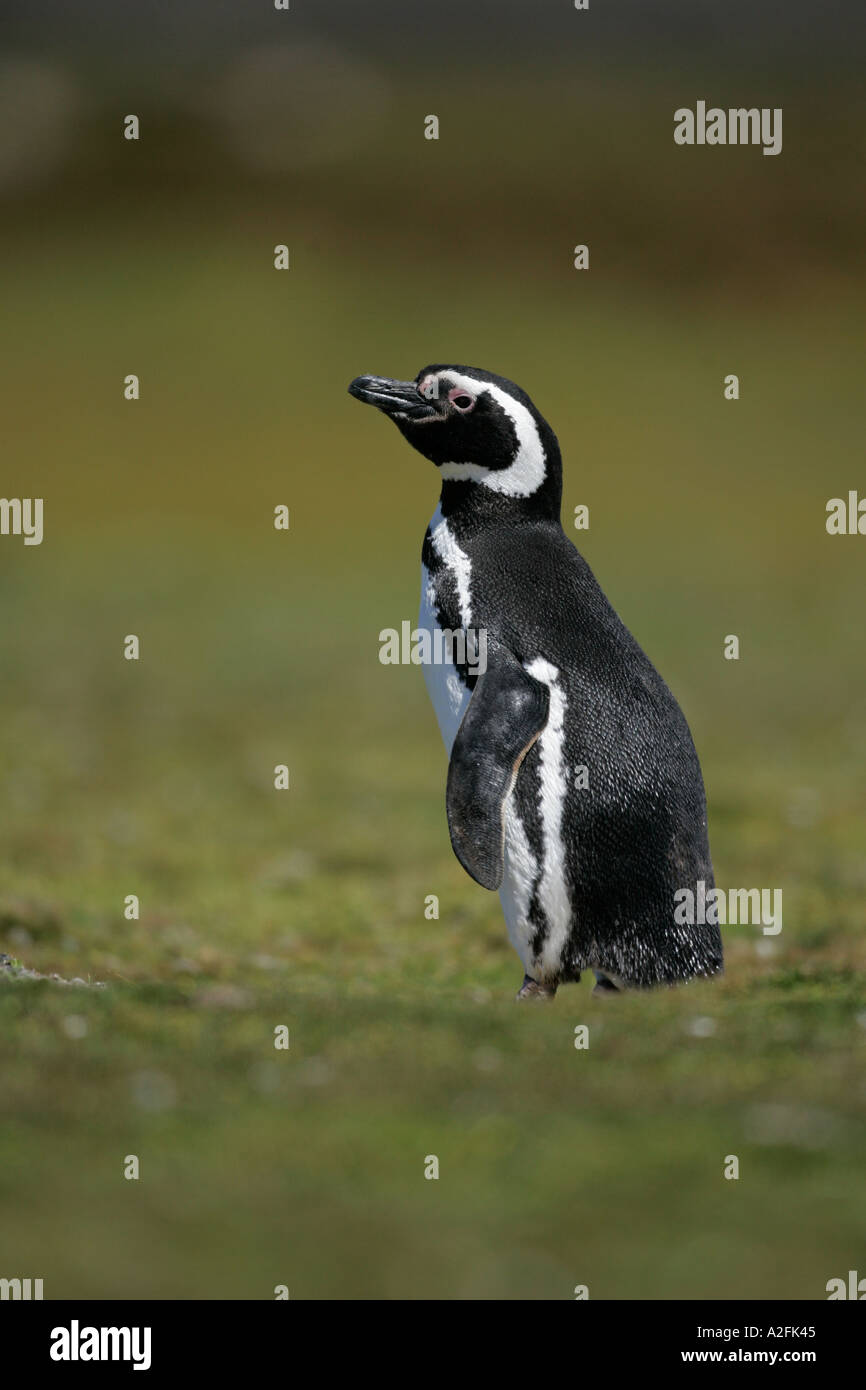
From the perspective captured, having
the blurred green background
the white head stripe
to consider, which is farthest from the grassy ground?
the white head stripe

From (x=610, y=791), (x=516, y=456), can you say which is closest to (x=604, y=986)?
(x=610, y=791)

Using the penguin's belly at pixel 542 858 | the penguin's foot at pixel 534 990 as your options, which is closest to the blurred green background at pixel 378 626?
the penguin's foot at pixel 534 990

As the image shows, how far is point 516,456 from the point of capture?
18.7 feet

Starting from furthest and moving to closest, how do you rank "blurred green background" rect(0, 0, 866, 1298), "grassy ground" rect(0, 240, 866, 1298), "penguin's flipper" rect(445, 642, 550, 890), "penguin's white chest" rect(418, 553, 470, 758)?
"penguin's white chest" rect(418, 553, 470, 758)
"penguin's flipper" rect(445, 642, 550, 890)
"blurred green background" rect(0, 0, 866, 1298)
"grassy ground" rect(0, 240, 866, 1298)

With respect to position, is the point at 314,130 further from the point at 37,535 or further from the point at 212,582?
the point at 212,582

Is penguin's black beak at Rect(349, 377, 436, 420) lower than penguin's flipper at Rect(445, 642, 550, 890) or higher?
higher

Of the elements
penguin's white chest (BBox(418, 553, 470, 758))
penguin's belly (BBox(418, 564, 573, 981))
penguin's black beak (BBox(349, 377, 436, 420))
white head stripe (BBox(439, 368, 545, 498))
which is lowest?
penguin's belly (BBox(418, 564, 573, 981))

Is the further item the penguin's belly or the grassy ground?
the penguin's belly

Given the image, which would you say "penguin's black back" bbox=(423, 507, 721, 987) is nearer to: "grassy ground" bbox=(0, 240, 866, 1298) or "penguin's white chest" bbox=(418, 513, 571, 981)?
"penguin's white chest" bbox=(418, 513, 571, 981)

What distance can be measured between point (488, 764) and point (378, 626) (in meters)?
13.7

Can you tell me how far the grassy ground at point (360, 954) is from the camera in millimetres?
3334

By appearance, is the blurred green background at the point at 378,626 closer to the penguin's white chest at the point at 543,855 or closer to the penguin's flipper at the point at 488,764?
the penguin's white chest at the point at 543,855

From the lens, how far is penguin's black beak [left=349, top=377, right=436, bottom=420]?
5770 millimetres

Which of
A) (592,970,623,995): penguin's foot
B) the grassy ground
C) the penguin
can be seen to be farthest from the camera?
(592,970,623,995): penguin's foot
